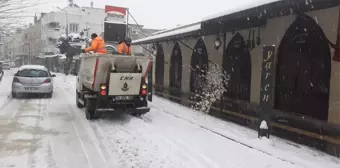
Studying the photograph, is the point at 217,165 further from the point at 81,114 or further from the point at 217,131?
the point at 81,114

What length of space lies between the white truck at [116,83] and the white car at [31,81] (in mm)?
5934

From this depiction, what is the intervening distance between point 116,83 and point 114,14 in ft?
58.9

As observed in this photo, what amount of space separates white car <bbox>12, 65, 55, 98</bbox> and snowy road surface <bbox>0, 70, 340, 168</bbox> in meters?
4.21

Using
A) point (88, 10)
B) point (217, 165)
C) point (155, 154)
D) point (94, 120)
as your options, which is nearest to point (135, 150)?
point (155, 154)

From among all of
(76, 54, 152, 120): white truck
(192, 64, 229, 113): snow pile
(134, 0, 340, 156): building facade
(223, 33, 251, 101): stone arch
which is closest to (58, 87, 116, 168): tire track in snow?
Result: (76, 54, 152, 120): white truck

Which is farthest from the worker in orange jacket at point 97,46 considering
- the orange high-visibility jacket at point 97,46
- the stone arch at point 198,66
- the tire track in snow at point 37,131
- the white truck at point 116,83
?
the stone arch at point 198,66

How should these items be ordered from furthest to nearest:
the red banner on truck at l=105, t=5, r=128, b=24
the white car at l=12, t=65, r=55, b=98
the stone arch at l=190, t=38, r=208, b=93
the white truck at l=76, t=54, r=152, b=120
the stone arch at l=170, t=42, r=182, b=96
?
the red banner on truck at l=105, t=5, r=128, b=24
the stone arch at l=170, t=42, r=182, b=96
the white car at l=12, t=65, r=55, b=98
the stone arch at l=190, t=38, r=208, b=93
the white truck at l=76, t=54, r=152, b=120

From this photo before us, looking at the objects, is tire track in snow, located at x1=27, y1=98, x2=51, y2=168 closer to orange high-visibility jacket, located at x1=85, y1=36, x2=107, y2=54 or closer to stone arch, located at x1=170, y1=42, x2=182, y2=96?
orange high-visibility jacket, located at x1=85, y1=36, x2=107, y2=54

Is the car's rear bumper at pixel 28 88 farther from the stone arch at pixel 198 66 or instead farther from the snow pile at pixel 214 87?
the snow pile at pixel 214 87

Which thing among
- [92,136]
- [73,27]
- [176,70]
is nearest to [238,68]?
[92,136]

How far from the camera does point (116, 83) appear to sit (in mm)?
9656

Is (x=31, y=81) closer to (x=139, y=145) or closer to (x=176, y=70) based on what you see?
(x=176, y=70)

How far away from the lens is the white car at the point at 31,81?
14844 mm

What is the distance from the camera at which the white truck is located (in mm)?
9539
